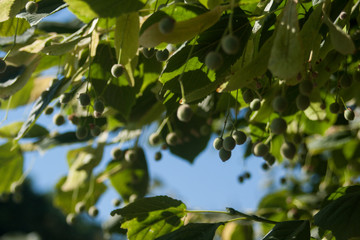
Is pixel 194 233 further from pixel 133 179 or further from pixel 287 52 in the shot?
pixel 133 179

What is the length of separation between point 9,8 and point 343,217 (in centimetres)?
82

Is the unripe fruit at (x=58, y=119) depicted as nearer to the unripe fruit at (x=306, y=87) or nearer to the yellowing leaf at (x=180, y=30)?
the yellowing leaf at (x=180, y=30)

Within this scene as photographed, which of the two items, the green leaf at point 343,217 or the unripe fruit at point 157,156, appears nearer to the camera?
the green leaf at point 343,217

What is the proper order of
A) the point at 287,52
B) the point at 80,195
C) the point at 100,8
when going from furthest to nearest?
the point at 80,195 → the point at 100,8 → the point at 287,52

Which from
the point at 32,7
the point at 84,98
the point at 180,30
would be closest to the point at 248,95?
the point at 180,30

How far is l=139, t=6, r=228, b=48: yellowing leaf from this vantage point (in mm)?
818

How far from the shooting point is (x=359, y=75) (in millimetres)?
1187

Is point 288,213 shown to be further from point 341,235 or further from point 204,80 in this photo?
point 204,80

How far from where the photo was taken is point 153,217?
1229 millimetres

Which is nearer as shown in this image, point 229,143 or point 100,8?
point 100,8

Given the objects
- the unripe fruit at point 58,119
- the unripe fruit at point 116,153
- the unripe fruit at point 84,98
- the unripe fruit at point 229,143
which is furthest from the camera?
the unripe fruit at point 116,153

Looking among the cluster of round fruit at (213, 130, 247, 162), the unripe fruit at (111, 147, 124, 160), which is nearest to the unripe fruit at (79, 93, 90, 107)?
the cluster of round fruit at (213, 130, 247, 162)

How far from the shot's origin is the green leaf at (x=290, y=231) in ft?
3.34

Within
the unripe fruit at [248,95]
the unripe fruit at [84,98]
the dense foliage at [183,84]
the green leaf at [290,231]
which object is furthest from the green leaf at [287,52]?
the unripe fruit at [84,98]
